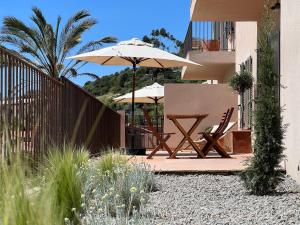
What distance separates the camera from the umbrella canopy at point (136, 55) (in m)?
12.9

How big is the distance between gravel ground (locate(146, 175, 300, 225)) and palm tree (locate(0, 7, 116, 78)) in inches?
621

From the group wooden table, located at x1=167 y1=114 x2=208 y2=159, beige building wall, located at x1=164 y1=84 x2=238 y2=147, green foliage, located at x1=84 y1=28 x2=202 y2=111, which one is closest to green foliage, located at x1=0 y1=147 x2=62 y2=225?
wooden table, located at x1=167 y1=114 x2=208 y2=159

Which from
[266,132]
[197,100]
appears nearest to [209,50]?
[197,100]

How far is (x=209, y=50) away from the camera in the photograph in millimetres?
19547

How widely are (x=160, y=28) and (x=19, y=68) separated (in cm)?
4335

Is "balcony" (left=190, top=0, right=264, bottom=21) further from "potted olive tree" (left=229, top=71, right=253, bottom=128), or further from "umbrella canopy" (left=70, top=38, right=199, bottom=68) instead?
"potted olive tree" (left=229, top=71, right=253, bottom=128)

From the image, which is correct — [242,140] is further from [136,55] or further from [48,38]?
[48,38]

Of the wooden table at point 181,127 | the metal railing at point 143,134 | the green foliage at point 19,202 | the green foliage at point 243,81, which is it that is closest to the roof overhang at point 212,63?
the metal railing at point 143,134

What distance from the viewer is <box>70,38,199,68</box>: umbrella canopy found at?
12859mm

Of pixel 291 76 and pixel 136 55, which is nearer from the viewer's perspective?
pixel 291 76

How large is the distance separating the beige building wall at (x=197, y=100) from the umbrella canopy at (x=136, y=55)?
4.52 metres

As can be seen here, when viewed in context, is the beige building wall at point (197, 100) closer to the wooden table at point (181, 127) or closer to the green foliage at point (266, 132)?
the wooden table at point (181, 127)

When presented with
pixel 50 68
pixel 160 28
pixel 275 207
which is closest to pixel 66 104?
pixel 275 207

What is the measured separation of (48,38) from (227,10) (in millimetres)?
12845
